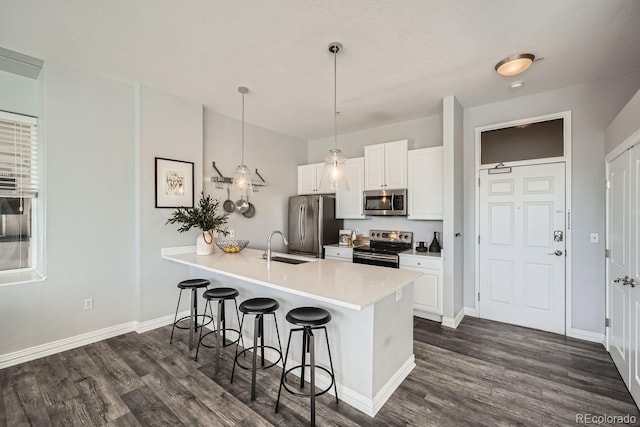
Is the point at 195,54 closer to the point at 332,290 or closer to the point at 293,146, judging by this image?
the point at 332,290

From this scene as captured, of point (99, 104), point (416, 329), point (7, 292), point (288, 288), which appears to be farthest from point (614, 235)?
point (7, 292)

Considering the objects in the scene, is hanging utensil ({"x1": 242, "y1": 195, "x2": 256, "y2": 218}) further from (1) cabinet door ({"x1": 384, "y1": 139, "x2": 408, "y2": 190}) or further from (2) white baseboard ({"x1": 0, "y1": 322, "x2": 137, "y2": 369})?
(1) cabinet door ({"x1": 384, "y1": 139, "x2": 408, "y2": 190})

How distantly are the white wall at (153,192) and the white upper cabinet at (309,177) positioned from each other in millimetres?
2073

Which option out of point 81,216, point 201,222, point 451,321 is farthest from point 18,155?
point 451,321

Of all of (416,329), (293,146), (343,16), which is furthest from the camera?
(293,146)

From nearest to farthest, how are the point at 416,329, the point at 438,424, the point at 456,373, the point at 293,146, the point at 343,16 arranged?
the point at 438,424
the point at 343,16
the point at 456,373
the point at 416,329
the point at 293,146

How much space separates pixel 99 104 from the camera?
305cm

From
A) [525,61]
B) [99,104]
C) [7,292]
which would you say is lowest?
[7,292]

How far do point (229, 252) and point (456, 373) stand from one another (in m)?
2.68

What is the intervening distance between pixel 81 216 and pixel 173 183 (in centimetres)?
96

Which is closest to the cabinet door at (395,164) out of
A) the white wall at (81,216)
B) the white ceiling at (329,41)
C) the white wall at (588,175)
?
the white ceiling at (329,41)

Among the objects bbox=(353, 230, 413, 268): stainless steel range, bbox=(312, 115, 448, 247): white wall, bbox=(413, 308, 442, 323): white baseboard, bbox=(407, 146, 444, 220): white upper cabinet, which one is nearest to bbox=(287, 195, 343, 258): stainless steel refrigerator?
bbox=(312, 115, 448, 247): white wall

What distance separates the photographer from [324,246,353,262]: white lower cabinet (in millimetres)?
4363

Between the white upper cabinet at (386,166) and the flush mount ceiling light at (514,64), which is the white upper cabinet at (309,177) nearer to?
the white upper cabinet at (386,166)
